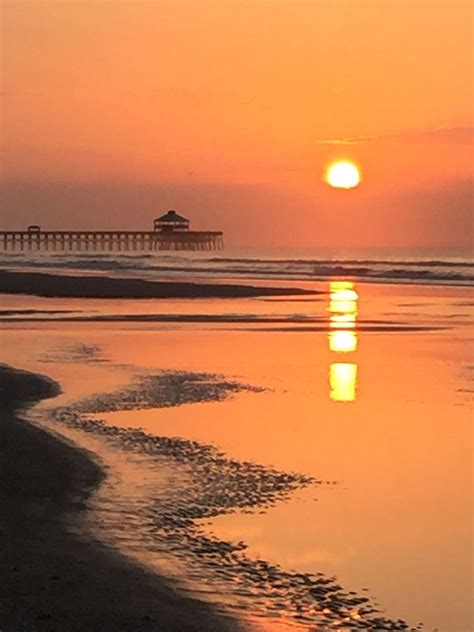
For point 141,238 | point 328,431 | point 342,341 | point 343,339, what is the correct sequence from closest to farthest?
1. point 328,431
2. point 342,341
3. point 343,339
4. point 141,238

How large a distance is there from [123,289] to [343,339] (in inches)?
995

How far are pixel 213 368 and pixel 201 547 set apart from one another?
39.3 ft

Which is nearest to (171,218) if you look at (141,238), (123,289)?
(141,238)

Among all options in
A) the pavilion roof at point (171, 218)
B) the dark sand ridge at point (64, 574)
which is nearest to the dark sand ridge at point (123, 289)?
the dark sand ridge at point (64, 574)

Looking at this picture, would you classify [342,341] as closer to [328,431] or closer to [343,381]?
[343,381]

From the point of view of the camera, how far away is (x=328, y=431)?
14.1m

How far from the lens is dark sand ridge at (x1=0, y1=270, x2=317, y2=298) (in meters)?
47.7

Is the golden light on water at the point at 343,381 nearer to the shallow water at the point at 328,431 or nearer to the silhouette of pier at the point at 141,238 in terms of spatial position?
the shallow water at the point at 328,431

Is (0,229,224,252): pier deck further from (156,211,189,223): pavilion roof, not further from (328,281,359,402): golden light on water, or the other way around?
(328,281,359,402): golden light on water

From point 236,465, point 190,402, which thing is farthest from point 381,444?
point 190,402

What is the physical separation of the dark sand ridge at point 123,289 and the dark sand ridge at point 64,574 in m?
35.0

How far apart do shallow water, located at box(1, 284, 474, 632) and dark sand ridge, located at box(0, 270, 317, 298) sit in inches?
630

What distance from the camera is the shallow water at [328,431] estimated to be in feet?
29.0

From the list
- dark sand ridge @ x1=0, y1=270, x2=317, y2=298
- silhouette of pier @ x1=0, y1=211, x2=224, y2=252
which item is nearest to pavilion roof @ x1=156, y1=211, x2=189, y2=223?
silhouette of pier @ x1=0, y1=211, x2=224, y2=252
